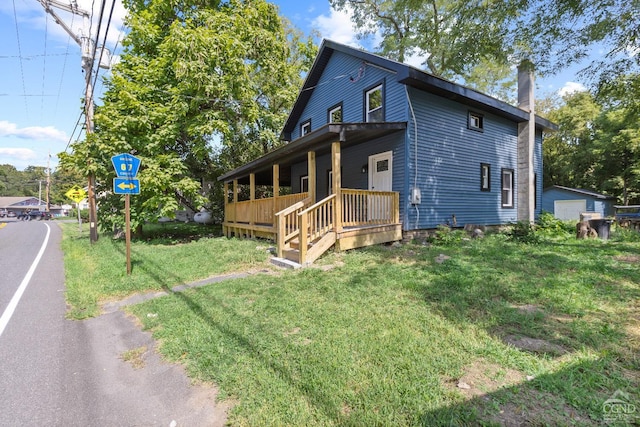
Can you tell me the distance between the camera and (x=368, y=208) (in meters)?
8.38

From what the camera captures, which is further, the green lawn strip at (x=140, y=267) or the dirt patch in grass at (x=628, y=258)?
the dirt patch in grass at (x=628, y=258)

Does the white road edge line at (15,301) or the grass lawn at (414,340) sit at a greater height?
the grass lawn at (414,340)

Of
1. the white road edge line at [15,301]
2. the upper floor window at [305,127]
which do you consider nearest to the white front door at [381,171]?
the upper floor window at [305,127]

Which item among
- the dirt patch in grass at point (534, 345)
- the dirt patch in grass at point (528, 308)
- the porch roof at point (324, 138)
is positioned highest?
the porch roof at point (324, 138)

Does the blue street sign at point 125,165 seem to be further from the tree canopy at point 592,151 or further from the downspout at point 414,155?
the tree canopy at point 592,151

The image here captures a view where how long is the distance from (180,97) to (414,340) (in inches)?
509

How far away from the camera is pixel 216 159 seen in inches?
647

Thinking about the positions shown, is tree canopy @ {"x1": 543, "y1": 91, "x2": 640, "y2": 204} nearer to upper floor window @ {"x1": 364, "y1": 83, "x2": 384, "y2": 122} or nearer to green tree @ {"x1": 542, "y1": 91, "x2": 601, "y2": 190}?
green tree @ {"x1": 542, "y1": 91, "x2": 601, "y2": 190}

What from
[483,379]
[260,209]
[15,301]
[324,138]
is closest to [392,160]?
[324,138]

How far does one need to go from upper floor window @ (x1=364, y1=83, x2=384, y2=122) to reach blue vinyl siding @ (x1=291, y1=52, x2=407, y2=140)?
0.56 ft

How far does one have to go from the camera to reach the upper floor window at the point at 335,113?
40.0ft

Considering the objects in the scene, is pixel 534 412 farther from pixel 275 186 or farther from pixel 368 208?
pixel 275 186

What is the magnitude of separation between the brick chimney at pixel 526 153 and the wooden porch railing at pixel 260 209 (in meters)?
8.55

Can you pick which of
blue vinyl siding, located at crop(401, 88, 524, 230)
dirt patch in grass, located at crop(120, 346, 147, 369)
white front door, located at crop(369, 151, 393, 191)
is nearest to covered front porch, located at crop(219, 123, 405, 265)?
white front door, located at crop(369, 151, 393, 191)
